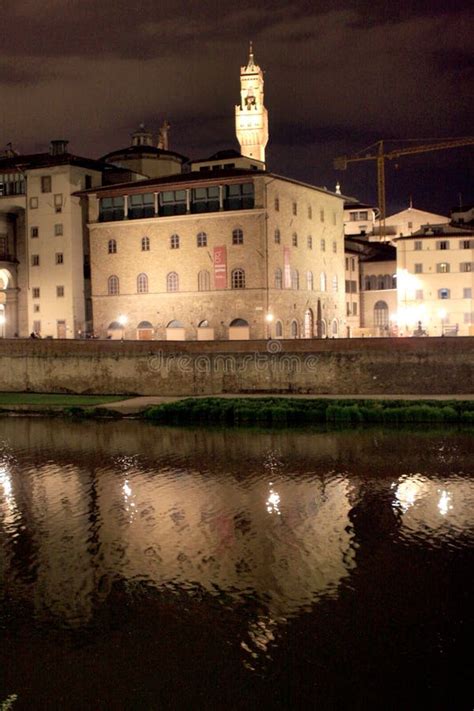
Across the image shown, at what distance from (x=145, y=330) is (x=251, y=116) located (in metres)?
43.3

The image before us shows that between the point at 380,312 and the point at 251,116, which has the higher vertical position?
the point at 251,116

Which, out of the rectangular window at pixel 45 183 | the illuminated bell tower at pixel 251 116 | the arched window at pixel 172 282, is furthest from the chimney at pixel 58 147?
the illuminated bell tower at pixel 251 116

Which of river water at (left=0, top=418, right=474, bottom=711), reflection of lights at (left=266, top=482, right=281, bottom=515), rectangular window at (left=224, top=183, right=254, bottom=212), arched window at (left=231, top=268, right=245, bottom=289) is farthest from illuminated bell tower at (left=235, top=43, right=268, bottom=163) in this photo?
reflection of lights at (left=266, top=482, right=281, bottom=515)

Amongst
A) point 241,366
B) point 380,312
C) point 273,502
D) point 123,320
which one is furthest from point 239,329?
point 273,502

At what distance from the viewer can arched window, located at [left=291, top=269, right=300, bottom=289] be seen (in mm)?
46066

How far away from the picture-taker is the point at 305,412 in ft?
102

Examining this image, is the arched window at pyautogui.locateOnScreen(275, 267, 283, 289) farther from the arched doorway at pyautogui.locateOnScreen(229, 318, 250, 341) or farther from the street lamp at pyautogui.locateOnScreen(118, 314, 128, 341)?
the street lamp at pyautogui.locateOnScreen(118, 314, 128, 341)

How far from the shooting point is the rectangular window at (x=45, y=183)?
48250mm

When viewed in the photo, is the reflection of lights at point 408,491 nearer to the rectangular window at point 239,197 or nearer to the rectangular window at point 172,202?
the rectangular window at point 239,197

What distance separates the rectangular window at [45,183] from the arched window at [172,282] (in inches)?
335

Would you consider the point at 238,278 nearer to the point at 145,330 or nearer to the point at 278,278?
the point at 278,278

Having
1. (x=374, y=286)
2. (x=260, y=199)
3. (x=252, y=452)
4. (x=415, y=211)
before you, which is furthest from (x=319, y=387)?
(x=415, y=211)

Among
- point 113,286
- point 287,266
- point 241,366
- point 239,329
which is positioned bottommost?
point 241,366

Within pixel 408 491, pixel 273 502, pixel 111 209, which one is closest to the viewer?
pixel 273 502
